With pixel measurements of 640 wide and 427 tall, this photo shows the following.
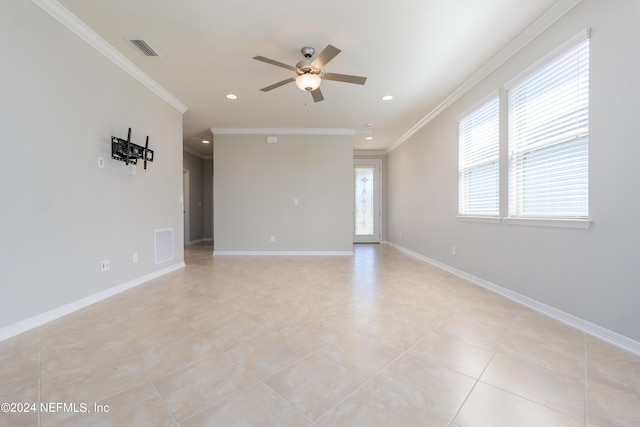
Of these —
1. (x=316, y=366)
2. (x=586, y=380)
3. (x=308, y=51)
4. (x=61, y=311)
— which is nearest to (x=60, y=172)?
(x=61, y=311)

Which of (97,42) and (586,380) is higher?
(97,42)

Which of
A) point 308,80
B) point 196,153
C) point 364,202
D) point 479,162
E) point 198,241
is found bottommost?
point 198,241

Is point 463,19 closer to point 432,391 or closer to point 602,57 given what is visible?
point 602,57

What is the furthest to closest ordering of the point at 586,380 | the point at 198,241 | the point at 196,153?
the point at 198,241 < the point at 196,153 < the point at 586,380

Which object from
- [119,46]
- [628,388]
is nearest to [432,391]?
[628,388]

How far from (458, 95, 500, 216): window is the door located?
3.78 meters

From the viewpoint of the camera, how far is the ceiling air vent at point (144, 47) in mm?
2691

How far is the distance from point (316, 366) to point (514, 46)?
3.61m

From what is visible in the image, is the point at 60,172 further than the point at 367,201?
No

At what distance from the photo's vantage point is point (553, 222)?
2.30 m

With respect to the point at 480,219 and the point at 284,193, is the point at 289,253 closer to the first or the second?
the point at 284,193

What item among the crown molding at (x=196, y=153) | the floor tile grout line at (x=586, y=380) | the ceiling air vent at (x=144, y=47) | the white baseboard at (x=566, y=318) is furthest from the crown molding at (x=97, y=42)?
the white baseboard at (x=566, y=318)

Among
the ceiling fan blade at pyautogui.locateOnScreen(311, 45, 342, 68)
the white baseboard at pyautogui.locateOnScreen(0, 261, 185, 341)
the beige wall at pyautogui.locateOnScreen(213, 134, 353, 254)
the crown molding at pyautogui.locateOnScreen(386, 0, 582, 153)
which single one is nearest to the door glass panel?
the beige wall at pyautogui.locateOnScreen(213, 134, 353, 254)

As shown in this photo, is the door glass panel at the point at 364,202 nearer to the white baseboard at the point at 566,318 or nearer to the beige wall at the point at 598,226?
the white baseboard at the point at 566,318
